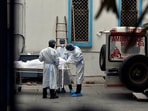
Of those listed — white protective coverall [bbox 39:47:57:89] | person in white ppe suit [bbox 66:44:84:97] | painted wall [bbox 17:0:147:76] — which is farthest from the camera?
painted wall [bbox 17:0:147:76]

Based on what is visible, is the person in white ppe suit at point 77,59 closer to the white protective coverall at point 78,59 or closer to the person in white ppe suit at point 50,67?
the white protective coverall at point 78,59

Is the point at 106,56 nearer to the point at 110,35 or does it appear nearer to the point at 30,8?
the point at 110,35

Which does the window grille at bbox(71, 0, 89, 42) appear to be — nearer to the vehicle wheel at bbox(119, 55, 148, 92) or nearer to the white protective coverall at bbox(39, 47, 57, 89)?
the white protective coverall at bbox(39, 47, 57, 89)

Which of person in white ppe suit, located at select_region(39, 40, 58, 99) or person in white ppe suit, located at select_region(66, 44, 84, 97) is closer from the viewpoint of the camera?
person in white ppe suit, located at select_region(39, 40, 58, 99)

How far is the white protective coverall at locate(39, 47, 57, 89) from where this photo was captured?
13195 millimetres

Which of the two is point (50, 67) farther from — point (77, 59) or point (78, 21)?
point (78, 21)

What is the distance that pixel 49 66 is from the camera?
43.8 ft

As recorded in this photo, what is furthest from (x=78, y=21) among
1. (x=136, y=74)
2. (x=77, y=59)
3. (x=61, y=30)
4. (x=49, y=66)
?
(x=136, y=74)

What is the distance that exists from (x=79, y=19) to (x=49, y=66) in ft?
15.5

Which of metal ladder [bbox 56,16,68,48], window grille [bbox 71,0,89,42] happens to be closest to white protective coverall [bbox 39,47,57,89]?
metal ladder [bbox 56,16,68,48]

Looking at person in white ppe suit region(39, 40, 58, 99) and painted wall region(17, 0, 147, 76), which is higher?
painted wall region(17, 0, 147, 76)

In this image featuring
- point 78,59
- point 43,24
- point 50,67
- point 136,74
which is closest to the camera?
point 136,74

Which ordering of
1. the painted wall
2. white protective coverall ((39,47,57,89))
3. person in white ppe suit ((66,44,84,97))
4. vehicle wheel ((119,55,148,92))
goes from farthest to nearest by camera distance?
the painted wall
person in white ppe suit ((66,44,84,97))
white protective coverall ((39,47,57,89))
vehicle wheel ((119,55,148,92))
